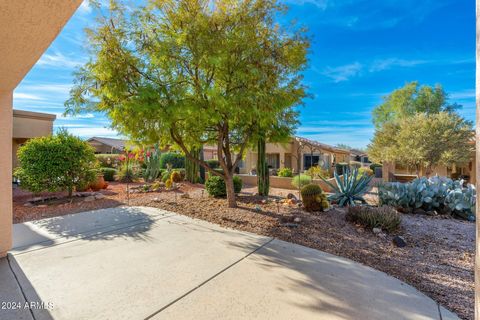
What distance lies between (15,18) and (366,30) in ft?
46.6

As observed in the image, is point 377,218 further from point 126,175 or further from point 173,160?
point 173,160

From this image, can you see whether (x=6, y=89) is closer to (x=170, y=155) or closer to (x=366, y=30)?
(x=366, y=30)

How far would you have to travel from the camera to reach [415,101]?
2434 centimetres

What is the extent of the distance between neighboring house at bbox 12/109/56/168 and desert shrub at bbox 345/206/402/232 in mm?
17099

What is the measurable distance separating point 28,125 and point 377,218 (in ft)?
58.2

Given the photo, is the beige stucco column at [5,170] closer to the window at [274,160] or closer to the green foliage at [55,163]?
the green foliage at [55,163]

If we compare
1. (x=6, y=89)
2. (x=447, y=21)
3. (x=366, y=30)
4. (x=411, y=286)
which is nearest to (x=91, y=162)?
(x=6, y=89)

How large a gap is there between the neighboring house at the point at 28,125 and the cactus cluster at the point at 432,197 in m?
18.1

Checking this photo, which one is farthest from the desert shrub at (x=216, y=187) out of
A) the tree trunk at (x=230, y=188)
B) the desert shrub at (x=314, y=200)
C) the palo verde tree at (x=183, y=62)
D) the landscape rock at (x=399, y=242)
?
the landscape rock at (x=399, y=242)

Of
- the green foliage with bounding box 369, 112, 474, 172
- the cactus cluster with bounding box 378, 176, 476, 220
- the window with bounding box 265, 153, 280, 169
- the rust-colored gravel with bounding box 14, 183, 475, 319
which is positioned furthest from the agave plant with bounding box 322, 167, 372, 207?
the window with bounding box 265, 153, 280, 169

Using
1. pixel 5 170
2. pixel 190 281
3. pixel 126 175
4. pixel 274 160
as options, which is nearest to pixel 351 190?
pixel 190 281

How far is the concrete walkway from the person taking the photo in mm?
2633

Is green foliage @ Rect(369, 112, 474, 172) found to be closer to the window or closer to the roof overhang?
the window

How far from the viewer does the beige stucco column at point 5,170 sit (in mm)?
3811
